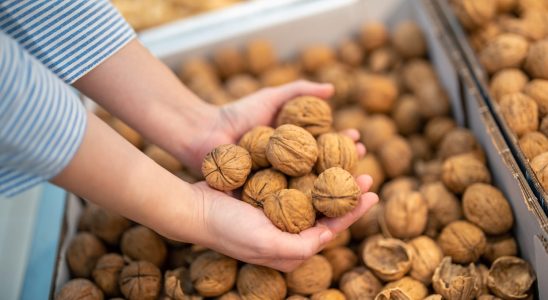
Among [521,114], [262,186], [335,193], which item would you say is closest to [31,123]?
[262,186]

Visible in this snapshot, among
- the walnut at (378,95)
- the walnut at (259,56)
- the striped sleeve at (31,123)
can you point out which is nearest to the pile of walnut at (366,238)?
the walnut at (378,95)

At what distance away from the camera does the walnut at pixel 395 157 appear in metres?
1.80

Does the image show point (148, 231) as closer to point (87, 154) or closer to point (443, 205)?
point (87, 154)

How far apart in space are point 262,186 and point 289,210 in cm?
13

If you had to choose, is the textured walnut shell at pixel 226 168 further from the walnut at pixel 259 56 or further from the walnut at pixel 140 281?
the walnut at pixel 259 56

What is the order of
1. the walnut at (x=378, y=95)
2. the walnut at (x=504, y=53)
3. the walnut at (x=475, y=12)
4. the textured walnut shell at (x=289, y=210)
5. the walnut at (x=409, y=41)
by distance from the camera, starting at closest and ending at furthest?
the textured walnut shell at (x=289, y=210) → the walnut at (x=504, y=53) → the walnut at (x=475, y=12) → the walnut at (x=378, y=95) → the walnut at (x=409, y=41)

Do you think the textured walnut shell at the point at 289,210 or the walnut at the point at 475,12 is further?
the walnut at the point at 475,12

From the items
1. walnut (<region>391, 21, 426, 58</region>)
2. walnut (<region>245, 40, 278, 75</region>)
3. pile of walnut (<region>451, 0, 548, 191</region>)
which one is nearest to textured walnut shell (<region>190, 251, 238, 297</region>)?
pile of walnut (<region>451, 0, 548, 191</region>)

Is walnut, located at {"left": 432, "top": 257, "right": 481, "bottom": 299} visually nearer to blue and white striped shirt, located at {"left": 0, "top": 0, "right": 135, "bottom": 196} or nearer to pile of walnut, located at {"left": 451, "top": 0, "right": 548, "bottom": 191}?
pile of walnut, located at {"left": 451, "top": 0, "right": 548, "bottom": 191}

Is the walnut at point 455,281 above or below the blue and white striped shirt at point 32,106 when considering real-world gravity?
below

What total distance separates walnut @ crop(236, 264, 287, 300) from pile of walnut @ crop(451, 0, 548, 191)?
0.75m

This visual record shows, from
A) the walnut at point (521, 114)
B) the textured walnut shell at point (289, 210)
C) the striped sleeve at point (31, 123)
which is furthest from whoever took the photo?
the walnut at point (521, 114)

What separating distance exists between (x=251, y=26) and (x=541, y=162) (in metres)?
1.32

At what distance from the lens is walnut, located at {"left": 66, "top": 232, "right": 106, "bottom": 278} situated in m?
1.56
